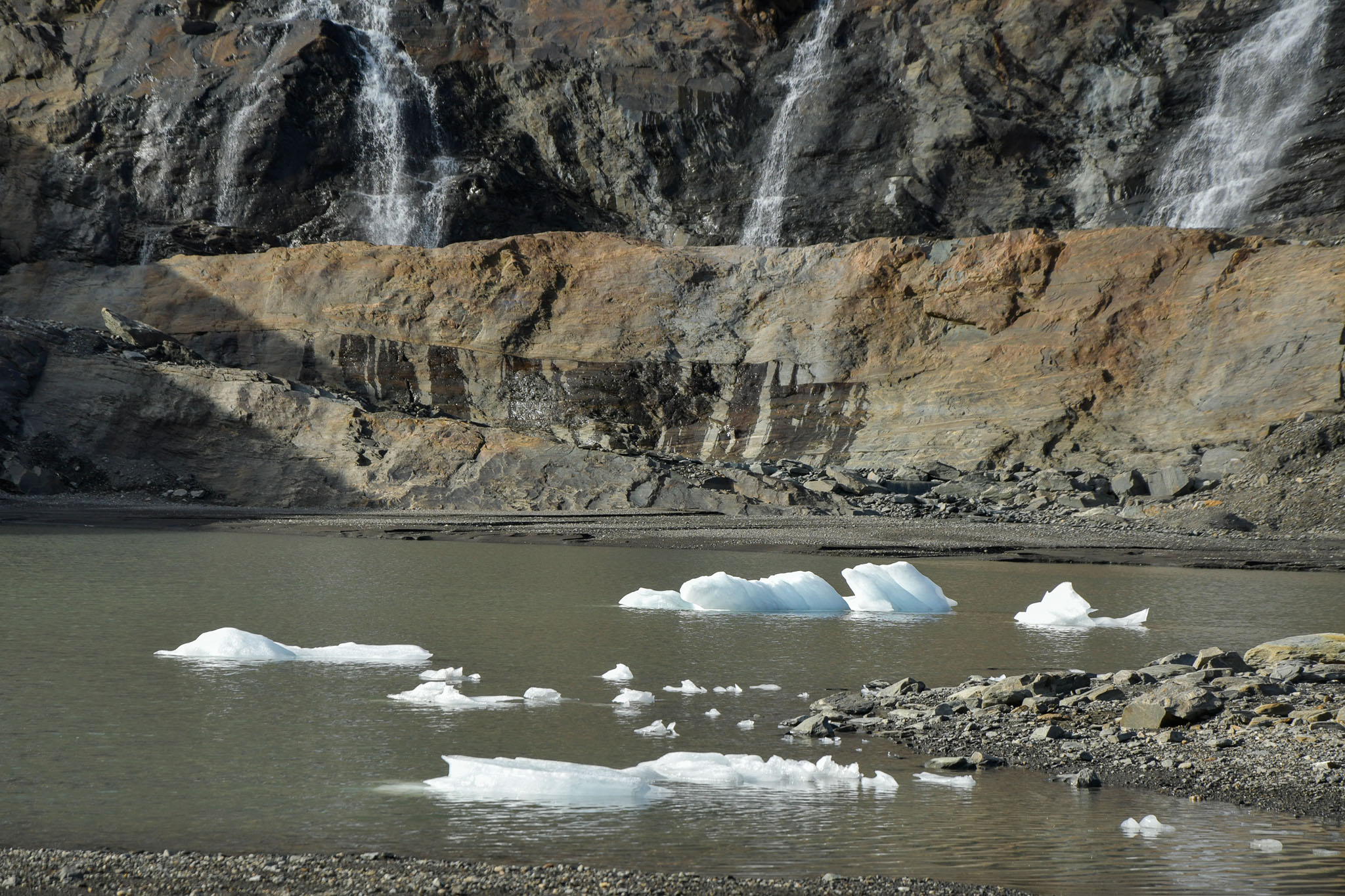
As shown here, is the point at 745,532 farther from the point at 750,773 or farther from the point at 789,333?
the point at 750,773

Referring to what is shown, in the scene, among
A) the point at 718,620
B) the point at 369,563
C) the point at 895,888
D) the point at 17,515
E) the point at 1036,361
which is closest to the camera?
the point at 895,888

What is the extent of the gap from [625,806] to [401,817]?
867 mm

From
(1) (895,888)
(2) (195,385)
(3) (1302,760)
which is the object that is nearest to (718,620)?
(3) (1302,760)

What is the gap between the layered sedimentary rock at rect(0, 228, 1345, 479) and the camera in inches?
1048

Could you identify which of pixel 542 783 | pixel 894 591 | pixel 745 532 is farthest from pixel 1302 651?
pixel 745 532

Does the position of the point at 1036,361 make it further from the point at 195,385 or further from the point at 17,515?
the point at 17,515

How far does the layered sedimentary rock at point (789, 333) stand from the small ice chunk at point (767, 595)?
14742 mm

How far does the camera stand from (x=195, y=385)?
25297mm

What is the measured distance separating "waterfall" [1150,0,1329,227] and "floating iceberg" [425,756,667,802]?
31.9 m

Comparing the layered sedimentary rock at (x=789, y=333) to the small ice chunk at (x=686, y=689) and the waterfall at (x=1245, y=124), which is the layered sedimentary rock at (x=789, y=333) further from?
the small ice chunk at (x=686, y=689)

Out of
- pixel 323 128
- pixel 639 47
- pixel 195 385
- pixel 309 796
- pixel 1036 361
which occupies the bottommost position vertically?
pixel 309 796

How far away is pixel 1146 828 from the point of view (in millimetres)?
4504

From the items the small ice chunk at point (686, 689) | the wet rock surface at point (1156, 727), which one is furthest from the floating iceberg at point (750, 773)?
the small ice chunk at point (686, 689)

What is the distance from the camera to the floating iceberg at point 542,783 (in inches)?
190
